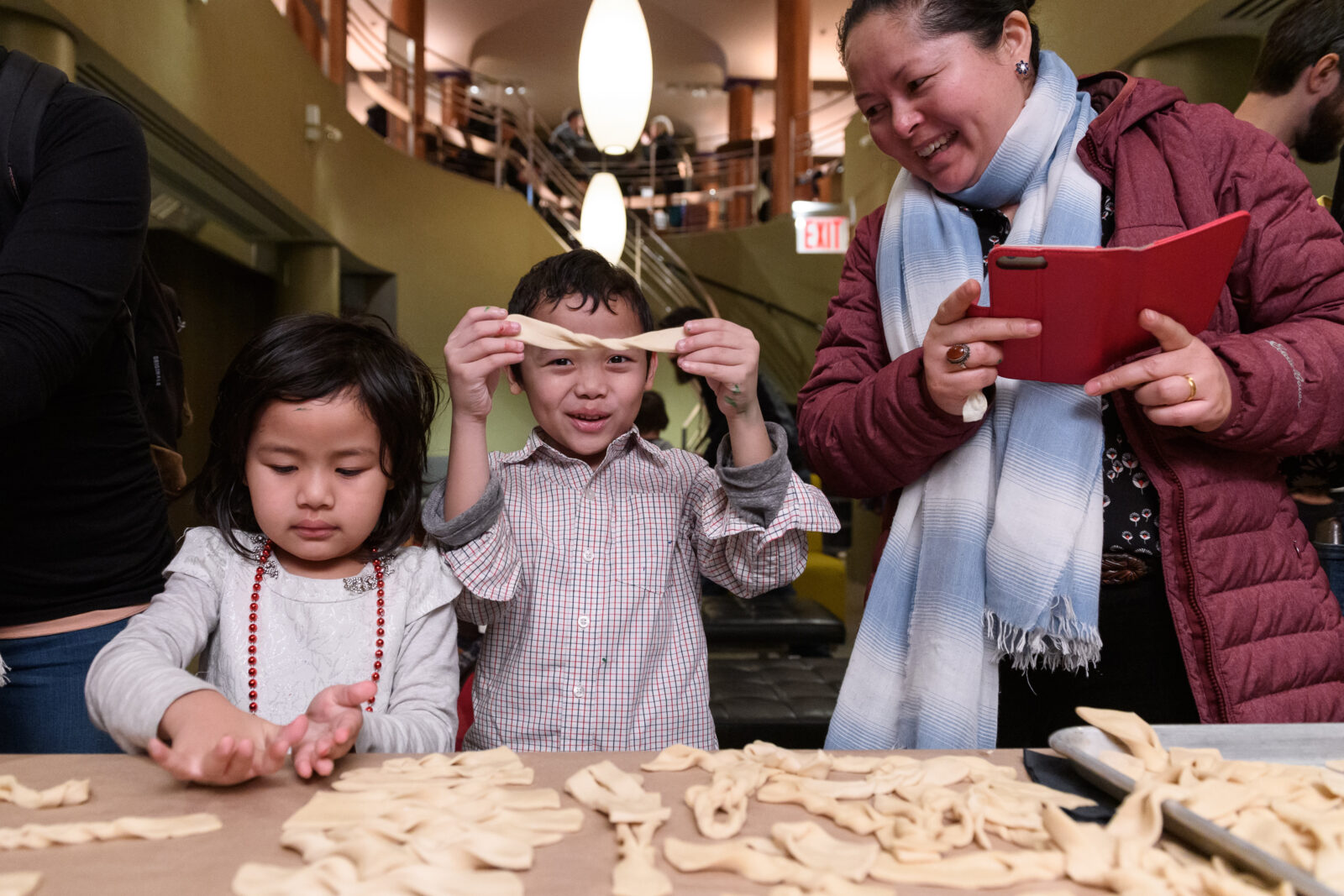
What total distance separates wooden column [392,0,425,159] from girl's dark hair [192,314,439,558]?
24.3 feet

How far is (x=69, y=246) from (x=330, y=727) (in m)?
0.55

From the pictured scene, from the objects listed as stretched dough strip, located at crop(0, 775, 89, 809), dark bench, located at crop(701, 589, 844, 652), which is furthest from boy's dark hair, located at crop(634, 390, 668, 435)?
stretched dough strip, located at crop(0, 775, 89, 809)

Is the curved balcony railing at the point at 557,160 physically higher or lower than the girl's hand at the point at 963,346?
higher

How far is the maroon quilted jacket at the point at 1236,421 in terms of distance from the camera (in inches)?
39.9

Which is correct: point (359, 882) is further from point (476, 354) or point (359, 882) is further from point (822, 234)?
point (822, 234)

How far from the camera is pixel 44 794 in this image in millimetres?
728

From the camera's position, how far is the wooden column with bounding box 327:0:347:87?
634 cm

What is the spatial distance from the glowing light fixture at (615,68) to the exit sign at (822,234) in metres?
5.48

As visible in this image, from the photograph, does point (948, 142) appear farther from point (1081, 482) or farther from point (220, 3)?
point (220, 3)

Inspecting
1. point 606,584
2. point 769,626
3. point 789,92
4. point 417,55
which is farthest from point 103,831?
point 789,92

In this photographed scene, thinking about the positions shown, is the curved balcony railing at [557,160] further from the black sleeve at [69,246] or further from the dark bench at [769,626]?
the black sleeve at [69,246]

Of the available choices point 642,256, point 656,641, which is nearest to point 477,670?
point 656,641

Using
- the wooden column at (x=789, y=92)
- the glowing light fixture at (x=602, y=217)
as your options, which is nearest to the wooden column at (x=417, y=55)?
the wooden column at (x=789, y=92)

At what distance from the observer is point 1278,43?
63.4 inches
